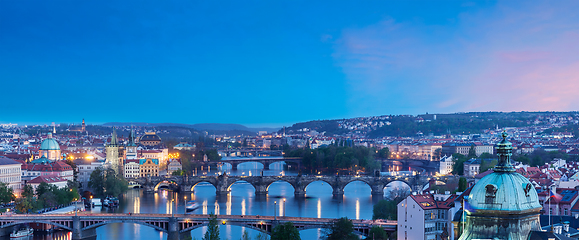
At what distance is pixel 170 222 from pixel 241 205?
40.6 feet

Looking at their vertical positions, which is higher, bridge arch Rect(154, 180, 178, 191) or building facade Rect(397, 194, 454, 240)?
building facade Rect(397, 194, 454, 240)

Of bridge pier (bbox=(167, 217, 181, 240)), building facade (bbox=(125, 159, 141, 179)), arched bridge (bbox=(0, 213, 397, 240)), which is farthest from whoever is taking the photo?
building facade (bbox=(125, 159, 141, 179))

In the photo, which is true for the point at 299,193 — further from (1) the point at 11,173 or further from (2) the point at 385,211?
(1) the point at 11,173

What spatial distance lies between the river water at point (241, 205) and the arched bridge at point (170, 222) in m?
0.70

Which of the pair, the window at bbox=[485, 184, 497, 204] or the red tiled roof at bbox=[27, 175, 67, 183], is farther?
the red tiled roof at bbox=[27, 175, 67, 183]

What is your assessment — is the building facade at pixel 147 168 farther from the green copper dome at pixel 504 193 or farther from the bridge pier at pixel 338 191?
the green copper dome at pixel 504 193

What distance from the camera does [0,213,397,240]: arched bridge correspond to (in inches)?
944

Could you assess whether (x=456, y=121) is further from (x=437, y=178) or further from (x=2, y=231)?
(x=2, y=231)

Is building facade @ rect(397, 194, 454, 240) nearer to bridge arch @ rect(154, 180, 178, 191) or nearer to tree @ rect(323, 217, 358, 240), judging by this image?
tree @ rect(323, 217, 358, 240)

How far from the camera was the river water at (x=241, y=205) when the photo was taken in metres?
27.6

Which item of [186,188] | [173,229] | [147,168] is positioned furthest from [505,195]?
[147,168]

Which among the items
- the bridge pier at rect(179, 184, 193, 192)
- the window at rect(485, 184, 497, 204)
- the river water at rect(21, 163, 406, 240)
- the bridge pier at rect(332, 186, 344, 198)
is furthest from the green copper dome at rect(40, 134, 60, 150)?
the window at rect(485, 184, 497, 204)

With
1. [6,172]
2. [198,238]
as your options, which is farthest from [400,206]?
[6,172]

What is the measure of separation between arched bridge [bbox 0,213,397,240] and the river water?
2.30 ft
